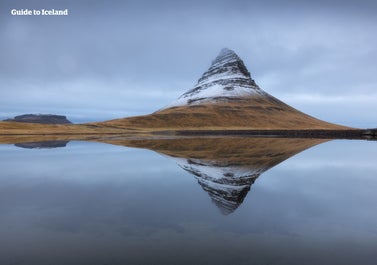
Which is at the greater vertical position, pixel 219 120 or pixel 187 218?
pixel 219 120

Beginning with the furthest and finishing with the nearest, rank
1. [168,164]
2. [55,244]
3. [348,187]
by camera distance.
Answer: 1. [168,164]
2. [348,187]
3. [55,244]

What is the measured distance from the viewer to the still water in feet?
26.9

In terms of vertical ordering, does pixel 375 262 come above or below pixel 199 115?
below

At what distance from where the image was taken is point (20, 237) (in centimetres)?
924

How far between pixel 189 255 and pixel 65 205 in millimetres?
7242

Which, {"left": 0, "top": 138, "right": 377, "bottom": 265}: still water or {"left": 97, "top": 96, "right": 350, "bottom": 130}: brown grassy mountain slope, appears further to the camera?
{"left": 97, "top": 96, "right": 350, "bottom": 130}: brown grassy mountain slope

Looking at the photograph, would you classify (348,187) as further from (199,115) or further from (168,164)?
(199,115)

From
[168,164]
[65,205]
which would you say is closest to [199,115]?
[168,164]

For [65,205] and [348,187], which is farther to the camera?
[348,187]

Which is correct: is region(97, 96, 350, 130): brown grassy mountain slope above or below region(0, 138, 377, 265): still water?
above

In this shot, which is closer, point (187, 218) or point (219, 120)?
point (187, 218)

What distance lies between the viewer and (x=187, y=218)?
11.2m

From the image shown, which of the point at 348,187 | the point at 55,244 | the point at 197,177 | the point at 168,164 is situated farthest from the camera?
the point at 168,164

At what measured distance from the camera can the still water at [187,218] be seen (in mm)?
8188
